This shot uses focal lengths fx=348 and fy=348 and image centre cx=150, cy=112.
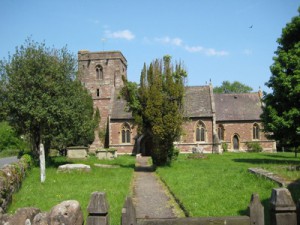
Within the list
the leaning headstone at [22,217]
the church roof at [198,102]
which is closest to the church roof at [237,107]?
the church roof at [198,102]

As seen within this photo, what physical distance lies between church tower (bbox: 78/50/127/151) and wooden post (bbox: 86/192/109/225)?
1775 inches

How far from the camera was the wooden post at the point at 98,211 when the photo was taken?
484cm

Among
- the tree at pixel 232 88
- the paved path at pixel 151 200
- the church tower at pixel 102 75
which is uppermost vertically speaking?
the tree at pixel 232 88

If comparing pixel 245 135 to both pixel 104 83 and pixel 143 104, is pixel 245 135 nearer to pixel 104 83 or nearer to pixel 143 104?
pixel 104 83

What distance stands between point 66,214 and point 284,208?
9.79 ft

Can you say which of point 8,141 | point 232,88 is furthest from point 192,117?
point 232,88

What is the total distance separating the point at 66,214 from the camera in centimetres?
481

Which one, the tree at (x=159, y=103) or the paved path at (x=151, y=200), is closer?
the paved path at (x=151, y=200)

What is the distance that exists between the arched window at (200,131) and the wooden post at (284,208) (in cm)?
3975

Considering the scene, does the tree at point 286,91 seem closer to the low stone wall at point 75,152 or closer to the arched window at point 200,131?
the low stone wall at point 75,152

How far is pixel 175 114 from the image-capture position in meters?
22.0

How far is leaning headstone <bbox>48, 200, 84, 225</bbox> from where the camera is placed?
479cm

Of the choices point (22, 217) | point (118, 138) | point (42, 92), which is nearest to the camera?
point (22, 217)

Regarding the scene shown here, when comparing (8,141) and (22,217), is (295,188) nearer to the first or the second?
(22,217)
